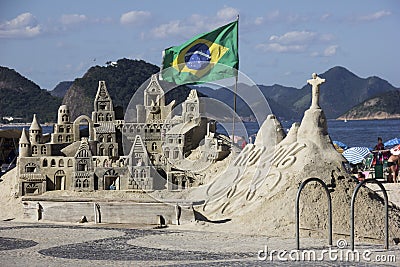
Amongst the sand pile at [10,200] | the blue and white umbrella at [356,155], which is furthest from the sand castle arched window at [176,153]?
the blue and white umbrella at [356,155]

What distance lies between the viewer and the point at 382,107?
156875mm

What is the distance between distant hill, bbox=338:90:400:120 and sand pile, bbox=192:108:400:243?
436ft

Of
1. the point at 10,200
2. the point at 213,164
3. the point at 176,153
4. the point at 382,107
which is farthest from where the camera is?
the point at 382,107

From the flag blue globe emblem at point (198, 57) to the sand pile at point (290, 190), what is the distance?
4388 mm

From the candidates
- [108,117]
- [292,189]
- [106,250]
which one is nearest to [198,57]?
[108,117]

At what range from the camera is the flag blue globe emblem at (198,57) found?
2764cm

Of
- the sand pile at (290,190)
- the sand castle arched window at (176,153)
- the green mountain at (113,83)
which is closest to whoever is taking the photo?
the sand pile at (290,190)

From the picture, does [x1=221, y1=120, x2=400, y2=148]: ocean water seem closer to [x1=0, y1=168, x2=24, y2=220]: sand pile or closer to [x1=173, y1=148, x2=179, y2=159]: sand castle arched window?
[x1=173, y1=148, x2=179, y2=159]: sand castle arched window

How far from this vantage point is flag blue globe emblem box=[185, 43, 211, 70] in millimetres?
27641

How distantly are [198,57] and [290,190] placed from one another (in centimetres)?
868

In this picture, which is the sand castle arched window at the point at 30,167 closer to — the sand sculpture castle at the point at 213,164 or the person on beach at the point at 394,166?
the sand sculpture castle at the point at 213,164

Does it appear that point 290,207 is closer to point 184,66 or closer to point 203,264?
point 203,264

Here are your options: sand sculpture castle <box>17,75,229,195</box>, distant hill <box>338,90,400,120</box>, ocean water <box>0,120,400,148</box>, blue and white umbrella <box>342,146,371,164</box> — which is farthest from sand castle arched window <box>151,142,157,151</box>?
distant hill <box>338,90,400,120</box>

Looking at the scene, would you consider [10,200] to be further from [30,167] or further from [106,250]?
[106,250]
